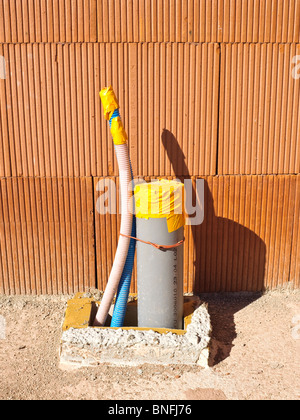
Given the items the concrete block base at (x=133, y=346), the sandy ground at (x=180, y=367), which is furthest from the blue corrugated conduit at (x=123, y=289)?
the sandy ground at (x=180, y=367)

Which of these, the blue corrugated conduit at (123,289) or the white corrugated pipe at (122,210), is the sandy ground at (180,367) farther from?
the white corrugated pipe at (122,210)

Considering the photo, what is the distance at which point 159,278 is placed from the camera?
496 centimetres

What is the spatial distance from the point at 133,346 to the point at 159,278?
805 mm

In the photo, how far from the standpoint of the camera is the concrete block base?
4.75 m

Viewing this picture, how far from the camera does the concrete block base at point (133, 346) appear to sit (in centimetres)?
475

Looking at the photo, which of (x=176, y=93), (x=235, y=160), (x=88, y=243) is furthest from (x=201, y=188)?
(x=88, y=243)

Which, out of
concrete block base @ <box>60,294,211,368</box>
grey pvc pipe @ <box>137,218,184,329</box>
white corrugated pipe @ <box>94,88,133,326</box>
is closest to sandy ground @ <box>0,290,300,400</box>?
concrete block base @ <box>60,294,211,368</box>

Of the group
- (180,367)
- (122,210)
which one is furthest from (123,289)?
(180,367)

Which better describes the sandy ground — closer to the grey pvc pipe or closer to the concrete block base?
the concrete block base

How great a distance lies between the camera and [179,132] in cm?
587

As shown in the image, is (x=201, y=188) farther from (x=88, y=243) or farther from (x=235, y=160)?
(x=88, y=243)

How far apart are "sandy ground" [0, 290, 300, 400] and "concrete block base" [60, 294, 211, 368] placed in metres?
0.09

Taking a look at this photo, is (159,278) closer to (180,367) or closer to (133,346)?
(133,346)

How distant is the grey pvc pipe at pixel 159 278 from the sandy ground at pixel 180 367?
0.56 meters
